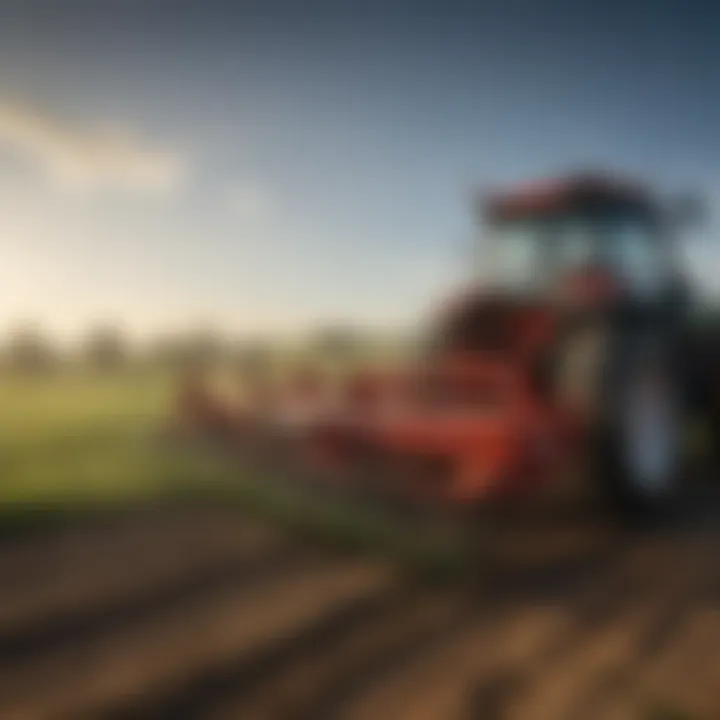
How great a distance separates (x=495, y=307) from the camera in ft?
5.38

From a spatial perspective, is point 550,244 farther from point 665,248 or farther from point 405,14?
point 405,14

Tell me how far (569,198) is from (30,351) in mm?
850

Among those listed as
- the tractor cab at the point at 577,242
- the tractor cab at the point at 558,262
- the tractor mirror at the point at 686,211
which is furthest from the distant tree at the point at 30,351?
the tractor mirror at the point at 686,211

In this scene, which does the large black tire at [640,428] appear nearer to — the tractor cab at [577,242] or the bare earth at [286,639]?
the tractor cab at [577,242]

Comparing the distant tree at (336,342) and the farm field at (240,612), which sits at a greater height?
the distant tree at (336,342)

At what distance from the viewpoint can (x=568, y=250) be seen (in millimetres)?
1684

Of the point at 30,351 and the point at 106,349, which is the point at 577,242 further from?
the point at 30,351

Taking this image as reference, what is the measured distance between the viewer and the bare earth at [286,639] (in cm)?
139

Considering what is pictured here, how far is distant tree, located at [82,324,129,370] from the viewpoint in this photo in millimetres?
1440

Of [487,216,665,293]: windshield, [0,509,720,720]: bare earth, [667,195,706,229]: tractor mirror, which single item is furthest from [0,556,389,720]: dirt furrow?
[667,195,706,229]: tractor mirror

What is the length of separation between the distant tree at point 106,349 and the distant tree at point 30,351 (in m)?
0.04

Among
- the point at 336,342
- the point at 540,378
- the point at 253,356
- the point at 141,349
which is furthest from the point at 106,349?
the point at 540,378

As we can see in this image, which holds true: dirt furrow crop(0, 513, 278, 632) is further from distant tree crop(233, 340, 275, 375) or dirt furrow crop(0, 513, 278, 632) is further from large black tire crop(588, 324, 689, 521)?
large black tire crop(588, 324, 689, 521)

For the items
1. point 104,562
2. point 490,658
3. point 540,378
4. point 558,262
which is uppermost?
point 558,262
